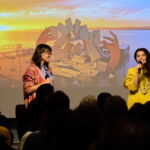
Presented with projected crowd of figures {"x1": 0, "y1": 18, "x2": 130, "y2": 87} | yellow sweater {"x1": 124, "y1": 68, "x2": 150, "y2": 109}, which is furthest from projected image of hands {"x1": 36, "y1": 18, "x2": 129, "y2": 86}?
yellow sweater {"x1": 124, "y1": 68, "x2": 150, "y2": 109}

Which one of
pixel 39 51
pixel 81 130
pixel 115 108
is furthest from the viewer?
pixel 39 51

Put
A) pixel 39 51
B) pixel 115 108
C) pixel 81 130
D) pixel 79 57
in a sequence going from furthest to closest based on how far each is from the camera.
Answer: pixel 79 57
pixel 39 51
pixel 115 108
pixel 81 130

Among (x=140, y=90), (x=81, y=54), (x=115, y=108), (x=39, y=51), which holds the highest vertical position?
(x=39, y=51)

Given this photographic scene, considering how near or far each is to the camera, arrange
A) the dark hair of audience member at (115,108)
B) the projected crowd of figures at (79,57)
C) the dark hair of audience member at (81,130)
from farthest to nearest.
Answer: the projected crowd of figures at (79,57)
the dark hair of audience member at (115,108)
the dark hair of audience member at (81,130)

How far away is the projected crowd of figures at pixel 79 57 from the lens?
503 centimetres

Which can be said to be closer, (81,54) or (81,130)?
(81,130)

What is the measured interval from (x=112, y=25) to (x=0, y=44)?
1470 millimetres

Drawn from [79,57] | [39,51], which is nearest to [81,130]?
[39,51]

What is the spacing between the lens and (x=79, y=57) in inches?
200

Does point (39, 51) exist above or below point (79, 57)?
above

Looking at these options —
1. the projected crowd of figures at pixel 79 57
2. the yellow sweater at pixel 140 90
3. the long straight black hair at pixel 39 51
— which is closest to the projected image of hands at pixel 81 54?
the projected crowd of figures at pixel 79 57

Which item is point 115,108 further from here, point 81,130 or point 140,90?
point 140,90

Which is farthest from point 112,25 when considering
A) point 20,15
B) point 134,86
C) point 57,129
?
point 57,129

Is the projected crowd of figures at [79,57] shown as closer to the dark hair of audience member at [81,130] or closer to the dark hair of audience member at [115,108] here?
the dark hair of audience member at [115,108]
